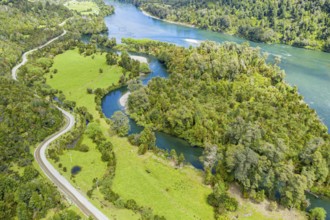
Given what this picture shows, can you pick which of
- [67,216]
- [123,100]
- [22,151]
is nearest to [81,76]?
[123,100]

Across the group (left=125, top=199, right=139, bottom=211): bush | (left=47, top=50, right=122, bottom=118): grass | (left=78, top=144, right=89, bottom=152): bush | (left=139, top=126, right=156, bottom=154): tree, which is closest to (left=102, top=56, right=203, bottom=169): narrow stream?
(left=139, top=126, right=156, bottom=154): tree

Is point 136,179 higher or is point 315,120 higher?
point 315,120

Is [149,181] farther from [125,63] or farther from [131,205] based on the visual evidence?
[125,63]

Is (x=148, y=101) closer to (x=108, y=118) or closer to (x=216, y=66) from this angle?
(x=108, y=118)

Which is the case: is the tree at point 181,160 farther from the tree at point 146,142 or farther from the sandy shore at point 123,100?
the sandy shore at point 123,100

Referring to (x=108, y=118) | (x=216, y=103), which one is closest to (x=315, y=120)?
(x=216, y=103)

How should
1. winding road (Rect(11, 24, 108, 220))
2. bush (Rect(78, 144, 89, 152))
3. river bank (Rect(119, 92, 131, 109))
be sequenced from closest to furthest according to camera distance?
winding road (Rect(11, 24, 108, 220)) < bush (Rect(78, 144, 89, 152)) < river bank (Rect(119, 92, 131, 109))

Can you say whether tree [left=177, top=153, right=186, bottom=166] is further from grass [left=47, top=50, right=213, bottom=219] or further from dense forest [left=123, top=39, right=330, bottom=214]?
dense forest [left=123, top=39, right=330, bottom=214]

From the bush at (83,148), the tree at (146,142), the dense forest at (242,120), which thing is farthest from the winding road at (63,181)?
the dense forest at (242,120)
